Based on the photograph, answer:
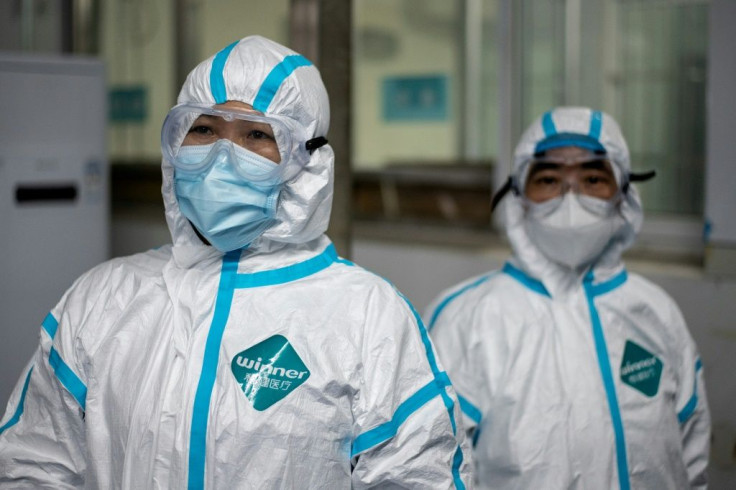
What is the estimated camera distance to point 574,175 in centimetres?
199

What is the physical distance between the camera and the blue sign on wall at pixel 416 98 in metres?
5.05

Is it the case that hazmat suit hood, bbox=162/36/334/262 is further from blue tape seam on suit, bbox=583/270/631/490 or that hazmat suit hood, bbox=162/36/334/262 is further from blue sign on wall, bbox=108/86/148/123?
blue sign on wall, bbox=108/86/148/123

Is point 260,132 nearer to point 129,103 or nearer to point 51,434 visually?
point 51,434

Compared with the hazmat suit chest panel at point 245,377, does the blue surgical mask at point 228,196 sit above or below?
above

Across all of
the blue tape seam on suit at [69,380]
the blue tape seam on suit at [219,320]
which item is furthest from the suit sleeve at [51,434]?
the blue tape seam on suit at [219,320]

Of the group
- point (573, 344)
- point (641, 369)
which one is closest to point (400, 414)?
point (573, 344)

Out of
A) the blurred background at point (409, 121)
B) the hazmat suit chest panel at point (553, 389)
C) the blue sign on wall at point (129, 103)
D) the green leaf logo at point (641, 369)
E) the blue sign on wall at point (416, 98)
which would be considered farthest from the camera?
the blue sign on wall at point (129, 103)

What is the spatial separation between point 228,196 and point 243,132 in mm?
115

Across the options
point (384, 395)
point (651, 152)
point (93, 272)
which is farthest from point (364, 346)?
point (651, 152)

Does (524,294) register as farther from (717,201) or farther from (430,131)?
(430,131)

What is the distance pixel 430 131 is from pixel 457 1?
0.80 metres

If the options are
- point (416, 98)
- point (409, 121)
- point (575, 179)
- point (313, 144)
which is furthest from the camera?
point (409, 121)

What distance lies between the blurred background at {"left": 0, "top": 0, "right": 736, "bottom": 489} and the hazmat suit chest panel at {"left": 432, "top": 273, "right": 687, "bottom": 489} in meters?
0.72

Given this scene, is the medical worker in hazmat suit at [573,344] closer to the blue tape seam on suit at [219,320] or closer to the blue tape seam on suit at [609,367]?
the blue tape seam on suit at [609,367]
